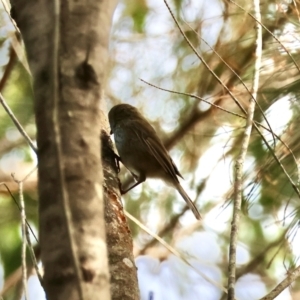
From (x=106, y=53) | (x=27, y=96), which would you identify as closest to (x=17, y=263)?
(x=27, y=96)

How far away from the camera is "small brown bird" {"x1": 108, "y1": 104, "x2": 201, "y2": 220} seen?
187 cm

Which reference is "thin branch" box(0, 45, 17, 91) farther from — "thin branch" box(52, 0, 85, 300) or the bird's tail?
"thin branch" box(52, 0, 85, 300)

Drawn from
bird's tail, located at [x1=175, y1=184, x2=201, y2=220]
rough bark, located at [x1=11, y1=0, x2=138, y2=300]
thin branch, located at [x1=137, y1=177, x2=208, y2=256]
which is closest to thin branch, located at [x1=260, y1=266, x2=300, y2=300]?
rough bark, located at [x1=11, y1=0, x2=138, y2=300]

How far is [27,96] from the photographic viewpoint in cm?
207

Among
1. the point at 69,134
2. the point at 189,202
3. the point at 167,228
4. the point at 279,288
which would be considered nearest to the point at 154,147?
the point at 189,202

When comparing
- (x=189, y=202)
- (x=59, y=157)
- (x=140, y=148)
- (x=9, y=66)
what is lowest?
(x=59, y=157)

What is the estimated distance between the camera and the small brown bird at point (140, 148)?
6.12 feet

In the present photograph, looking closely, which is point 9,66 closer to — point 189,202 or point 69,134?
point 189,202

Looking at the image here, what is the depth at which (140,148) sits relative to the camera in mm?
1885

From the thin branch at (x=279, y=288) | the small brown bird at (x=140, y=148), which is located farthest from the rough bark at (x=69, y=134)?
the small brown bird at (x=140, y=148)

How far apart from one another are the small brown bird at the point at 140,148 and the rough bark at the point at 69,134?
4.27ft

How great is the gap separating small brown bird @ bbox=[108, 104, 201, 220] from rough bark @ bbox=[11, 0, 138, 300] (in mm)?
1301

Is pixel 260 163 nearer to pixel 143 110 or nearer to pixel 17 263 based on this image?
pixel 143 110

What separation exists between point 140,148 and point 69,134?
138 cm
